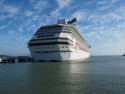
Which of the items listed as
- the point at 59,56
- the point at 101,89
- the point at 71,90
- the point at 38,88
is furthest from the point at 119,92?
the point at 59,56

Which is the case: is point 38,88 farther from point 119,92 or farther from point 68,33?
point 68,33

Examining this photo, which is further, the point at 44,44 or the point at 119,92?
the point at 44,44

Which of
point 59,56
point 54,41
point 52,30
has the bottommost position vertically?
point 59,56

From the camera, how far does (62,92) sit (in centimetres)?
2369

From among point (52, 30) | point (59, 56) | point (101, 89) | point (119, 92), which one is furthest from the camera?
point (52, 30)

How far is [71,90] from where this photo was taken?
2453cm

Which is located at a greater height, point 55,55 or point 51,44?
point 51,44

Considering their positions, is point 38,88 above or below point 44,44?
below

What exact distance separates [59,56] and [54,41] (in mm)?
4991

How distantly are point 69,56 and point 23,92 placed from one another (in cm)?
4806

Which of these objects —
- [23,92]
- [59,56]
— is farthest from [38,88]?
[59,56]

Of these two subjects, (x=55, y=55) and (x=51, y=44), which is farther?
(x=51, y=44)

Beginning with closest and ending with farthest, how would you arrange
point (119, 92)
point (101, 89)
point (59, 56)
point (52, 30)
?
point (119, 92), point (101, 89), point (59, 56), point (52, 30)

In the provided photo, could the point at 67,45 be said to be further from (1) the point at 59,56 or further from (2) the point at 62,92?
(2) the point at 62,92
